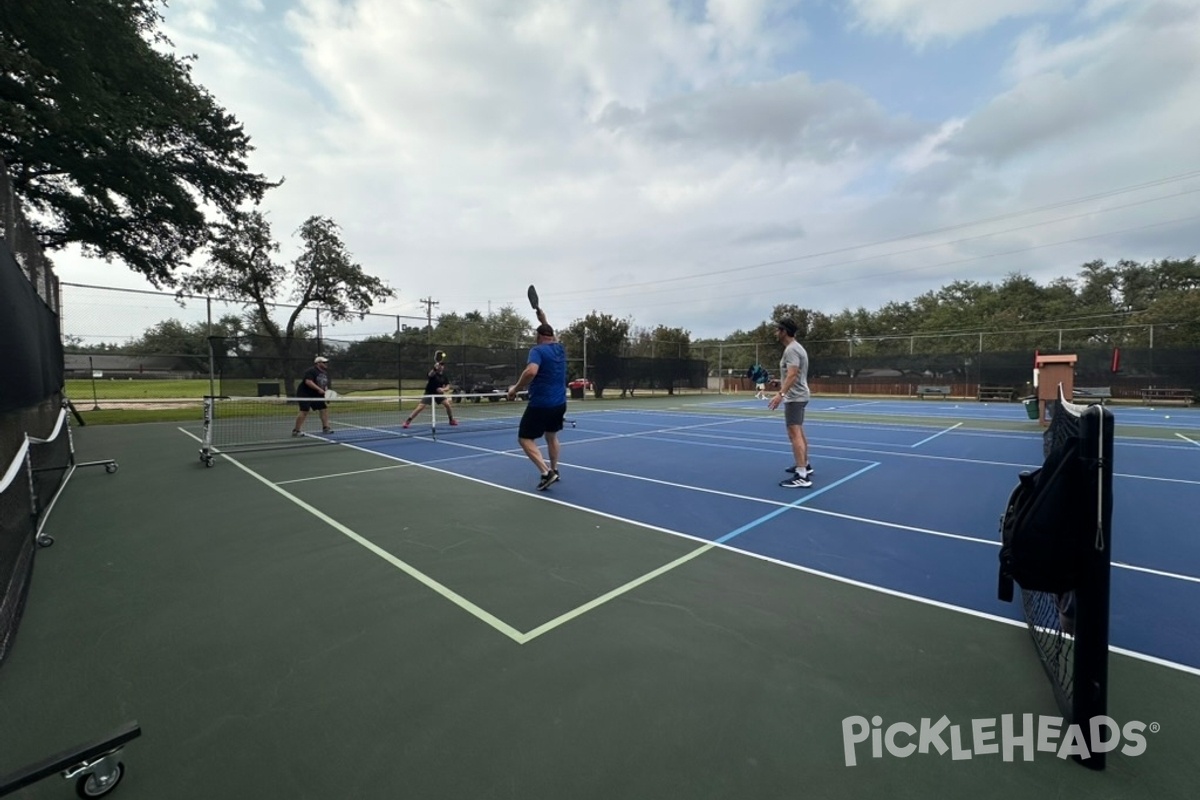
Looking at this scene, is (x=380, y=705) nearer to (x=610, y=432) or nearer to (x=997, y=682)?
(x=997, y=682)

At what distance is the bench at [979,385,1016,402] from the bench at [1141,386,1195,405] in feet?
15.0

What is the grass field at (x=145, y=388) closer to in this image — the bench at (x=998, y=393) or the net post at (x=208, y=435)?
the net post at (x=208, y=435)

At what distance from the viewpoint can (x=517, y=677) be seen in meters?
2.37

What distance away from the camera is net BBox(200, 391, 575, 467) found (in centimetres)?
969

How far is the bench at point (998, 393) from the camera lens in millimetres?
25156

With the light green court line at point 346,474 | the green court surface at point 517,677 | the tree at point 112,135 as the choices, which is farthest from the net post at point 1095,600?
the tree at point 112,135

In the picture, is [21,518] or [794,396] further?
[794,396]

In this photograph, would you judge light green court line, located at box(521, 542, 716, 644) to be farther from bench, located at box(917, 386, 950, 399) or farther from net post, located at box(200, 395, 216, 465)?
bench, located at box(917, 386, 950, 399)

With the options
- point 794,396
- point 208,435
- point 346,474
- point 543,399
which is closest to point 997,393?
point 794,396

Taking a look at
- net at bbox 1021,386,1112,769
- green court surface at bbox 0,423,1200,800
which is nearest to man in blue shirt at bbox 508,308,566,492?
green court surface at bbox 0,423,1200,800

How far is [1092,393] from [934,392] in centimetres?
689

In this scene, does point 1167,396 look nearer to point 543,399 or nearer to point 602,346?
point 602,346

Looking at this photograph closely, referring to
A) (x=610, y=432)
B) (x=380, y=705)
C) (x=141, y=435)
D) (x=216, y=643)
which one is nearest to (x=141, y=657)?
(x=216, y=643)

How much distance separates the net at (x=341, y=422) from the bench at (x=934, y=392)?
76.7 feet
